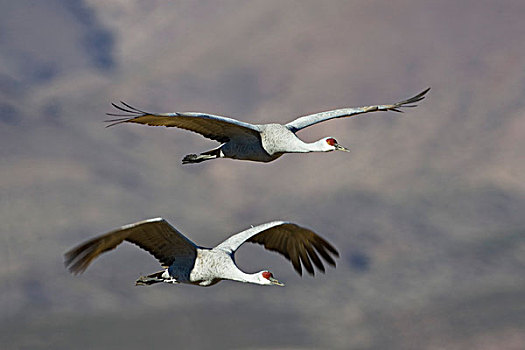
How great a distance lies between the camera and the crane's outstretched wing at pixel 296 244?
70.0ft

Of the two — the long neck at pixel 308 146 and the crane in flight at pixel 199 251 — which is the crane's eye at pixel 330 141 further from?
the crane in flight at pixel 199 251

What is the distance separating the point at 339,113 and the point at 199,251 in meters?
6.98

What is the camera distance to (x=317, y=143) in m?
21.5

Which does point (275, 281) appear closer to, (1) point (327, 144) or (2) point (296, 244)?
(2) point (296, 244)

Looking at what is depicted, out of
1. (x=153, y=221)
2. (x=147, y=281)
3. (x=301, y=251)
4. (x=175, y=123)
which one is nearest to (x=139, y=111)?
(x=175, y=123)

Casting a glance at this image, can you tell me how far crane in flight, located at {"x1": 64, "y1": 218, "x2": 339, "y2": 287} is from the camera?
689 inches

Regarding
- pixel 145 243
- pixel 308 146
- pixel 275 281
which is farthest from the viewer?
pixel 308 146

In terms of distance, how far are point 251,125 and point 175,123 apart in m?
1.89

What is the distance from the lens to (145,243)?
62.1 feet

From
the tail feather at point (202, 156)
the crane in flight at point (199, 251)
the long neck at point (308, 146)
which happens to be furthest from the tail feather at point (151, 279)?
the long neck at point (308, 146)

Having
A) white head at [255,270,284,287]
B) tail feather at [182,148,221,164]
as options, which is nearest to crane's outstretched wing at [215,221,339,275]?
white head at [255,270,284,287]

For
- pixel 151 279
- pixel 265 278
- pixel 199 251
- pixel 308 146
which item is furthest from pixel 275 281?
pixel 308 146

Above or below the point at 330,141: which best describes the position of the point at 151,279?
below

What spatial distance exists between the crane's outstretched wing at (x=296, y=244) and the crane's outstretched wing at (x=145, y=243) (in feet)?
7.03
